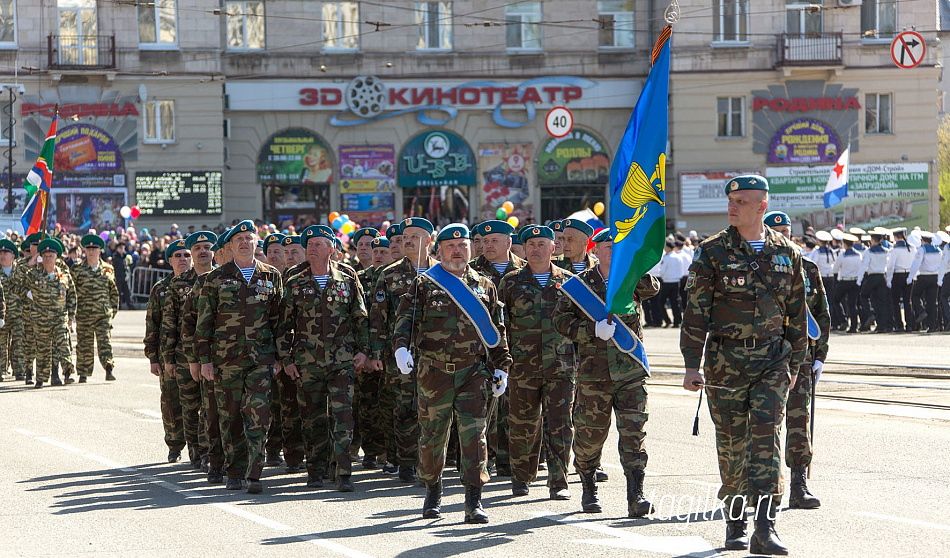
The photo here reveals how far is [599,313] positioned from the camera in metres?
8.95

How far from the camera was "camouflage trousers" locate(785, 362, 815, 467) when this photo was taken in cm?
898

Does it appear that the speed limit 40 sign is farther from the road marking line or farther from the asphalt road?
the road marking line

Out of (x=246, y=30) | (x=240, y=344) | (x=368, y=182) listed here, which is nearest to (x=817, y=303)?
(x=240, y=344)

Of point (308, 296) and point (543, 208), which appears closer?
point (308, 296)

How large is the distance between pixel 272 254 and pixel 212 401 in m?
1.98

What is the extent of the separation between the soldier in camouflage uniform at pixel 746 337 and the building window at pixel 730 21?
32.7m

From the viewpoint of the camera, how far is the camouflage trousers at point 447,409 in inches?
343

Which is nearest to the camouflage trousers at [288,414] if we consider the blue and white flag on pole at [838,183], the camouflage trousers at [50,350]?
the camouflage trousers at [50,350]

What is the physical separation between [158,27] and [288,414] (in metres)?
29.1

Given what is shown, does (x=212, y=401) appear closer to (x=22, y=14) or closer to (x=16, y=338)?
(x=16, y=338)

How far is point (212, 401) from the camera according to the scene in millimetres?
10875

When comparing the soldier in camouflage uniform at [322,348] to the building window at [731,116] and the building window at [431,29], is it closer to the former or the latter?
the building window at [431,29]

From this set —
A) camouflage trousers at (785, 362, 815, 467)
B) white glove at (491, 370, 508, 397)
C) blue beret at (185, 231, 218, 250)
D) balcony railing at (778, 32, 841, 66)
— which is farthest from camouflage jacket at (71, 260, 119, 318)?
balcony railing at (778, 32, 841, 66)

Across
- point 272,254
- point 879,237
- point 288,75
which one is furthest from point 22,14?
point 272,254
